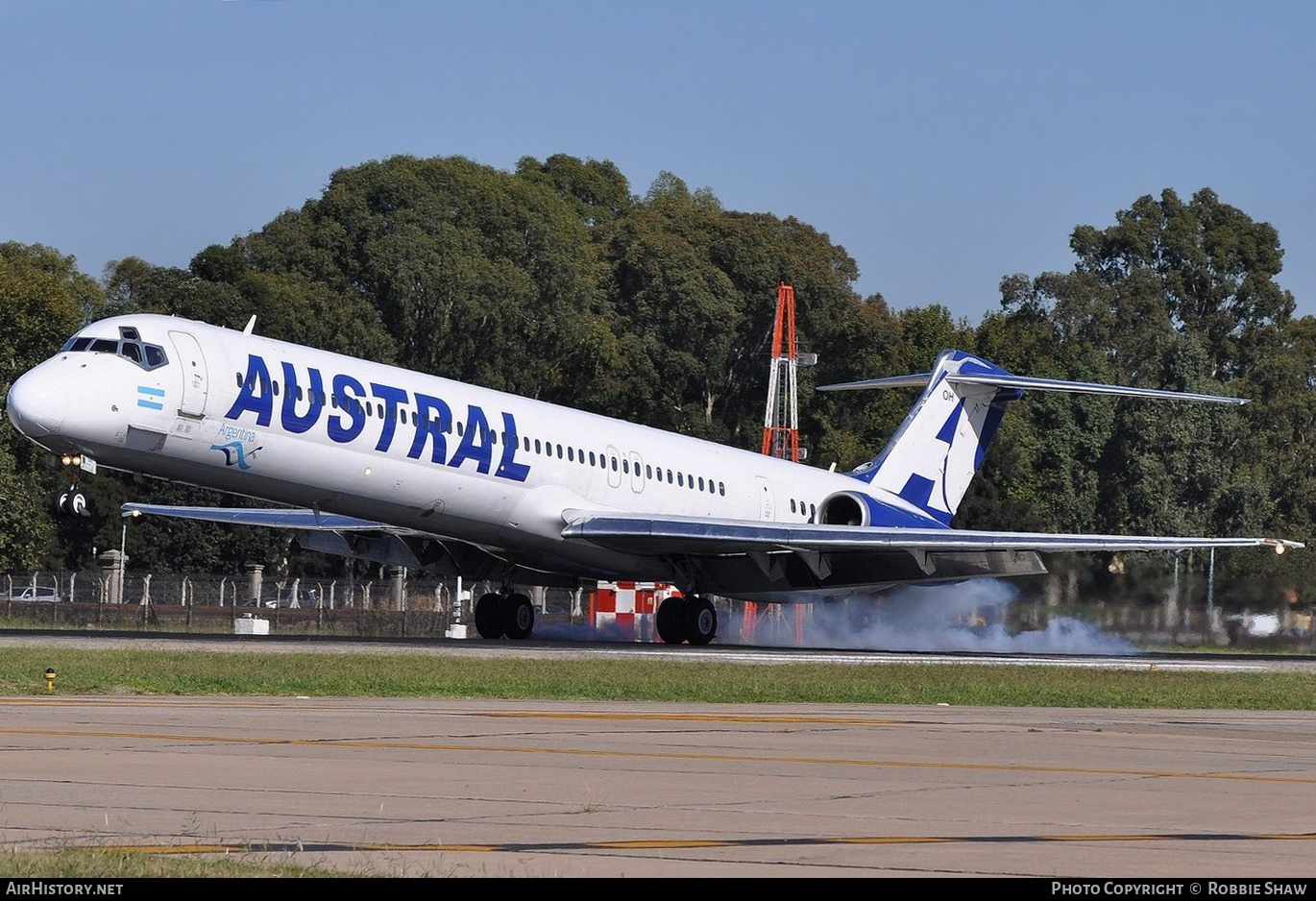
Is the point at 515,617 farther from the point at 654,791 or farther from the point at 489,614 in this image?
the point at 654,791

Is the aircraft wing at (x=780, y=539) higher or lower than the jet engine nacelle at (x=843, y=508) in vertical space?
lower

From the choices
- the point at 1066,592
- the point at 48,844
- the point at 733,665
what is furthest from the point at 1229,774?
the point at 1066,592

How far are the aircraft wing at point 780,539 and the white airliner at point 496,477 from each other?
0.05m

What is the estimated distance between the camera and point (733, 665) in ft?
89.8

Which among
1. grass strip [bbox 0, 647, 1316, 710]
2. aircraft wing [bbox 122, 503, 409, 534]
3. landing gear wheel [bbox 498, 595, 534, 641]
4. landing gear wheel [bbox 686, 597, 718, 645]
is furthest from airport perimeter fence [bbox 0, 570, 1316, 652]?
grass strip [bbox 0, 647, 1316, 710]

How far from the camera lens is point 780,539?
3453 centimetres

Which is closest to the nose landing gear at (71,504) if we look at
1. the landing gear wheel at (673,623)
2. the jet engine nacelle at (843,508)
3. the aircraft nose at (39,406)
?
the aircraft nose at (39,406)

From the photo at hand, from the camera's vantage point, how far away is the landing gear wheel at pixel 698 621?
35.9 metres

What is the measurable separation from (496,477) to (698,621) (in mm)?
5429

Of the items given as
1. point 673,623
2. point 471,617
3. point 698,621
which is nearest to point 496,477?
point 673,623

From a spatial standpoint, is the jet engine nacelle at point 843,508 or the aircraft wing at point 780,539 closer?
the aircraft wing at point 780,539

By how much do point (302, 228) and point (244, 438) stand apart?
59479mm

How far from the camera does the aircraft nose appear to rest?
27.7 m

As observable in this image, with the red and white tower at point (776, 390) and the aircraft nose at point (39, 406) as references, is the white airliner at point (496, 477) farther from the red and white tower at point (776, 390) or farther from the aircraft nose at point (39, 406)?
the red and white tower at point (776, 390)
